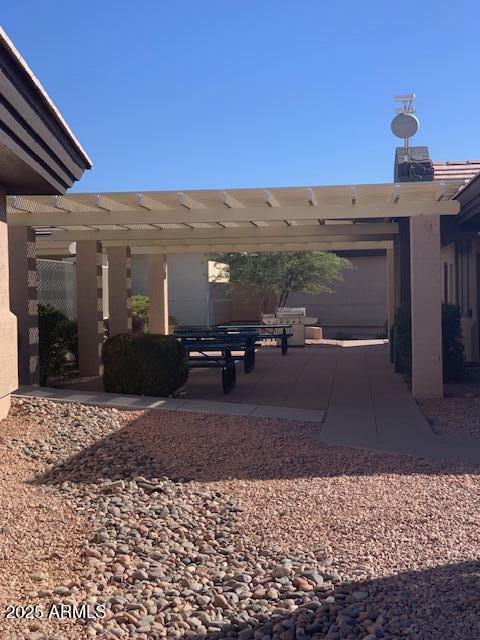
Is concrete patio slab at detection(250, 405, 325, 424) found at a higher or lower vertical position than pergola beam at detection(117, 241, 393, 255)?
lower

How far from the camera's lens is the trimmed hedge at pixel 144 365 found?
12.1 meters

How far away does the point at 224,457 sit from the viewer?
8430mm

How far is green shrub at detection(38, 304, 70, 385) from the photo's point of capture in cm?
1440

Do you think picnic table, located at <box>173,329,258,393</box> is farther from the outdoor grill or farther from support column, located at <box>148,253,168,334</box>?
the outdoor grill

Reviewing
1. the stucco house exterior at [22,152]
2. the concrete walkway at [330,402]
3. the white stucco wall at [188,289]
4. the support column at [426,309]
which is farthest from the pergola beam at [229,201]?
the white stucco wall at [188,289]

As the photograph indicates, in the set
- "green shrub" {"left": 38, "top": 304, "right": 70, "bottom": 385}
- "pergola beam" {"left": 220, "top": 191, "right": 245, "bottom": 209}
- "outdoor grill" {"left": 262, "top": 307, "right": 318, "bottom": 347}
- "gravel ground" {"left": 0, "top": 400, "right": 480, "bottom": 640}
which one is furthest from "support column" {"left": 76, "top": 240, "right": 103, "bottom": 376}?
"outdoor grill" {"left": 262, "top": 307, "right": 318, "bottom": 347}

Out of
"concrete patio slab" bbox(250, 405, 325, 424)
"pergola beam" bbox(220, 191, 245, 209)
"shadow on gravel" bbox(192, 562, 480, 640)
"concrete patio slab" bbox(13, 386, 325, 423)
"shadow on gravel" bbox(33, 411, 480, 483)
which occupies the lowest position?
"shadow on gravel" bbox(192, 562, 480, 640)

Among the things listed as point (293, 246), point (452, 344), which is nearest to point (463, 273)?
point (293, 246)

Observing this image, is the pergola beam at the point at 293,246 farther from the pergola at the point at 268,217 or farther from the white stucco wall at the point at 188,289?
the white stucco wall at the point at 188,289

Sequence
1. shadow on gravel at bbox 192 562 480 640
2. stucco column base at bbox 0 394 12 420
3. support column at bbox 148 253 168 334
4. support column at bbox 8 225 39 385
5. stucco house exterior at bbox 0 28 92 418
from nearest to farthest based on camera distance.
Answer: shadow on gravel at bbox 192 562 480 640 → stucco house exterior at bbox 0 28 92 418 → stucco column base at bbox 0 394 12 420 → support column at bbox 8 225 39 385 → support column at bbox 148 253 168 334

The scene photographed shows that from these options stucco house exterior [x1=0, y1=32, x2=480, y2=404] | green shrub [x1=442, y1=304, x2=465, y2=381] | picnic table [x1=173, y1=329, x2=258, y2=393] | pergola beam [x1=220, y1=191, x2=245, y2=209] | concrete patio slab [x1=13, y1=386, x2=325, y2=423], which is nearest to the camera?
stucco house exterior [x1=0, y1=32, x2=480, y2=404]

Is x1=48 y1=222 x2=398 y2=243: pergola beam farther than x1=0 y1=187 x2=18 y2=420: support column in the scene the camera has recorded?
Yes

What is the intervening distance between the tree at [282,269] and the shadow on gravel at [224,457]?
1810cm

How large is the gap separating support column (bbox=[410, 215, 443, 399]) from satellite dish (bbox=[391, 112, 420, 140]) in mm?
4773
